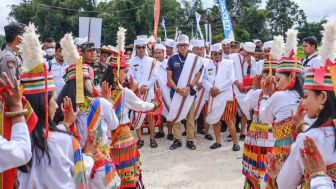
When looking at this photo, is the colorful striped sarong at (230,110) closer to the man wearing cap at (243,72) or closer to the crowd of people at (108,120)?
the man wearing cap at (243,72)

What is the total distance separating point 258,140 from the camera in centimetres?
459

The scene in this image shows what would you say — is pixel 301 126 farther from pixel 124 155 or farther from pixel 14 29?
pixel 14 29

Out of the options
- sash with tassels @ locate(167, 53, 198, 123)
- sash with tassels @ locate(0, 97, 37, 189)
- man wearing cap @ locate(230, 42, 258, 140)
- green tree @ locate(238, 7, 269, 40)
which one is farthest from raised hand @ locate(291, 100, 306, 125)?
green tree @ locate(238, 7, 269, 40)

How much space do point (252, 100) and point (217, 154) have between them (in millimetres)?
2815

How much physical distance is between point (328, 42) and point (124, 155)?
104 inches

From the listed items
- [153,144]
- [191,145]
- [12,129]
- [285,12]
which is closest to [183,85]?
[191,145]

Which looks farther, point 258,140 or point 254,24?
point 254,24

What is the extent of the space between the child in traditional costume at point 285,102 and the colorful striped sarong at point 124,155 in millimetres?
1603

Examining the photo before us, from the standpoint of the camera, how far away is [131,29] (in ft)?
125

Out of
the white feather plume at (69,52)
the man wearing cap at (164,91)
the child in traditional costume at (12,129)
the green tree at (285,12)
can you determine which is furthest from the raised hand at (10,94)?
the green tree at (285,12)

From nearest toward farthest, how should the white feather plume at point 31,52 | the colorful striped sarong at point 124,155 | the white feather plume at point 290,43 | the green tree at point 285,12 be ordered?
the white feather plume at point 31,52, the white feather plume at point 290,43, the colorful striped sarong at point 124,155, the green tree at point 285,12

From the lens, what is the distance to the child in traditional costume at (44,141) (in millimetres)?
2426

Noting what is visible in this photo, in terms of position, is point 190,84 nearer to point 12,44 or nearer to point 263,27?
point 12,44

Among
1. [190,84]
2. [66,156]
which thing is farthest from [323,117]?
[190,84]
